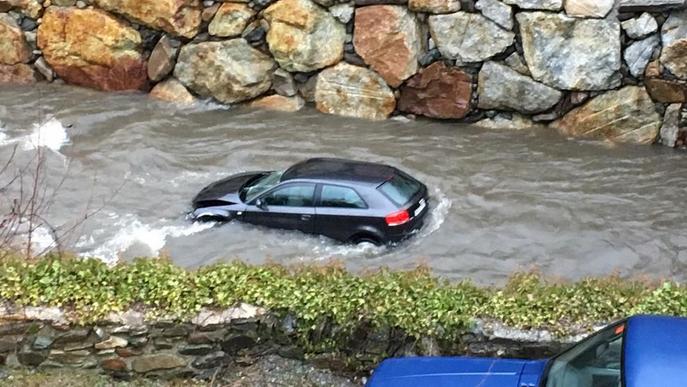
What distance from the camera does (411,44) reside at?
52.1 ft

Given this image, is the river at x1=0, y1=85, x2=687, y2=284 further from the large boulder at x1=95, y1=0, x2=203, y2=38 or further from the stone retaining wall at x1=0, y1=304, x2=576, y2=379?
the stone retaining wall at x1=0, y1=304, x2=576, y2=379

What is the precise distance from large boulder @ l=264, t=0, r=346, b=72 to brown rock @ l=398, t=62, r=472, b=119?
5.48 ft

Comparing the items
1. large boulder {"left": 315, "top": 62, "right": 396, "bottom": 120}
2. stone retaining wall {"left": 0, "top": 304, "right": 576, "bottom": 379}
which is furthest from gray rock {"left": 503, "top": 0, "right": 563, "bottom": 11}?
stone retaining wall {"left": 0, "top": 304, "right": 576, "bottom": 379}

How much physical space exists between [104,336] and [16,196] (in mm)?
7635

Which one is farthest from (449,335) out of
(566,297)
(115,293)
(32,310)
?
(32,310)

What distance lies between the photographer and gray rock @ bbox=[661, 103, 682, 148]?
14.9m

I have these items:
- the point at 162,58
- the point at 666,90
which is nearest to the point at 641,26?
the point at 666,90

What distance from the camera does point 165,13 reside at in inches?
664

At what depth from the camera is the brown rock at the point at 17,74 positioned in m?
18.1

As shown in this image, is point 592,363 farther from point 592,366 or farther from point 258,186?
point 258,186

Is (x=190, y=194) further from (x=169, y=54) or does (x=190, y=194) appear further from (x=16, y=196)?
(x=169, y=54)

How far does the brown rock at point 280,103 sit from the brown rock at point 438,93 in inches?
86.8

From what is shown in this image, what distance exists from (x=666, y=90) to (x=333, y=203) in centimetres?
714

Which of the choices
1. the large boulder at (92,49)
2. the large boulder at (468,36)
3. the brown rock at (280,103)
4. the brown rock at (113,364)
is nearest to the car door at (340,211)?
the large boulder at (468,36)
